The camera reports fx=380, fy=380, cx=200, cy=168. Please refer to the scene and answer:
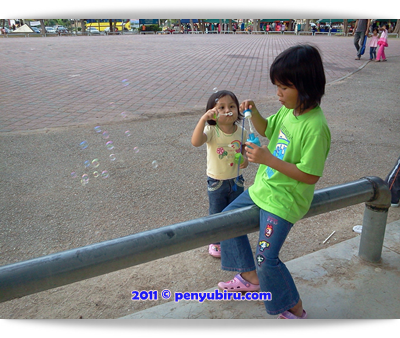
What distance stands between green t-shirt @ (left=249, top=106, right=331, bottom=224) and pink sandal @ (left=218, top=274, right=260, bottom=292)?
634 mm

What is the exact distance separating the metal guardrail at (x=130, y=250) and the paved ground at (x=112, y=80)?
2036 millimetres

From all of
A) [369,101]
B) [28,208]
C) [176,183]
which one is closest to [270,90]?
[369,101]

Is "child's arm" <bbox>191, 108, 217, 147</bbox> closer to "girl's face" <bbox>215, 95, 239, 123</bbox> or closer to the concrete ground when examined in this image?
"girl's face" <bbox>215, 95, 239, 123</bbox>

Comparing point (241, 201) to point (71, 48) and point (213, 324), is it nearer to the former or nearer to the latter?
point (213, 324)

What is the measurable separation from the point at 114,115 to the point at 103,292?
4.00 m

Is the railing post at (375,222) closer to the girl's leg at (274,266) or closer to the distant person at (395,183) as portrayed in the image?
the girl's leg at (274,266)

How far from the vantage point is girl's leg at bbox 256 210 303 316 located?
1711 mm

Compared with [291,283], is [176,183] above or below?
below

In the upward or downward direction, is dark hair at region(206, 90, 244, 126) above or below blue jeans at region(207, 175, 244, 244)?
above

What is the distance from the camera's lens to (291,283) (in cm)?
181

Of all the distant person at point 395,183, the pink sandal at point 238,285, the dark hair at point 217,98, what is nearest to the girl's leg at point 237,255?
the pink sandal at point 238,285

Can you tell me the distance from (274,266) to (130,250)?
2.21 feet

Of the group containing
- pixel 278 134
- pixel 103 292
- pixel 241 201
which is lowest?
pixel 103 292

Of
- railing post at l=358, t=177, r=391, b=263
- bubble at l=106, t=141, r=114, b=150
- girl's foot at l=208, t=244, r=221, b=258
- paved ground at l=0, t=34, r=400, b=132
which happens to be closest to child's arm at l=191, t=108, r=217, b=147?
girl's foot at l=208, t=244, r=221, b=258
